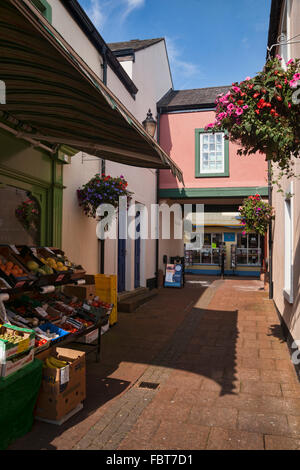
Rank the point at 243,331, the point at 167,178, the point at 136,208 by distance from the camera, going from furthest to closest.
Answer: the point at 167,178, the point at 136,208, the point at 243,331

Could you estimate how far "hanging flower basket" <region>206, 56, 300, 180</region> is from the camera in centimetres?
325

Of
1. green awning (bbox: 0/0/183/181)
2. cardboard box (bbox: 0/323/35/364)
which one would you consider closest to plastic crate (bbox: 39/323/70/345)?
cardboard box (bbox: 0/323/35/364)

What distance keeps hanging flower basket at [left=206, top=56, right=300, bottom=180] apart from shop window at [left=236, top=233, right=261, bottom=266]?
1843 cm

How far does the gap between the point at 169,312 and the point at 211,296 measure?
3.24 m

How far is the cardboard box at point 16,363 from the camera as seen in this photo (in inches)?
113

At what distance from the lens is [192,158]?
12570 millimetres

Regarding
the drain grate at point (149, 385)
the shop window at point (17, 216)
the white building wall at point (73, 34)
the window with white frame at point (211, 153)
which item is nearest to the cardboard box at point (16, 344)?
the drain grate at point (149, 385)

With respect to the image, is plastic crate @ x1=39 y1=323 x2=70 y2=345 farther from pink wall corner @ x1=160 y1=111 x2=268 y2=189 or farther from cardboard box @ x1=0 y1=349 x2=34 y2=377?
pink wall corner @ x1=160 y1=111 x2=268 y2=189

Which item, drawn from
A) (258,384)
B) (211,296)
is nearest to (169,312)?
(211,296)

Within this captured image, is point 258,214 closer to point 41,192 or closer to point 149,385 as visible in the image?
point 41,192

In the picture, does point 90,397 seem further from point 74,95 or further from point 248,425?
point 74,95

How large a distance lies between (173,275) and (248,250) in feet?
31.3

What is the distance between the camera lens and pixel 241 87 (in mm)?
3453

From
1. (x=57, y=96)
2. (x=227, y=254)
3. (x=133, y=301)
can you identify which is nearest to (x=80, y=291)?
(x=133, y=301)
